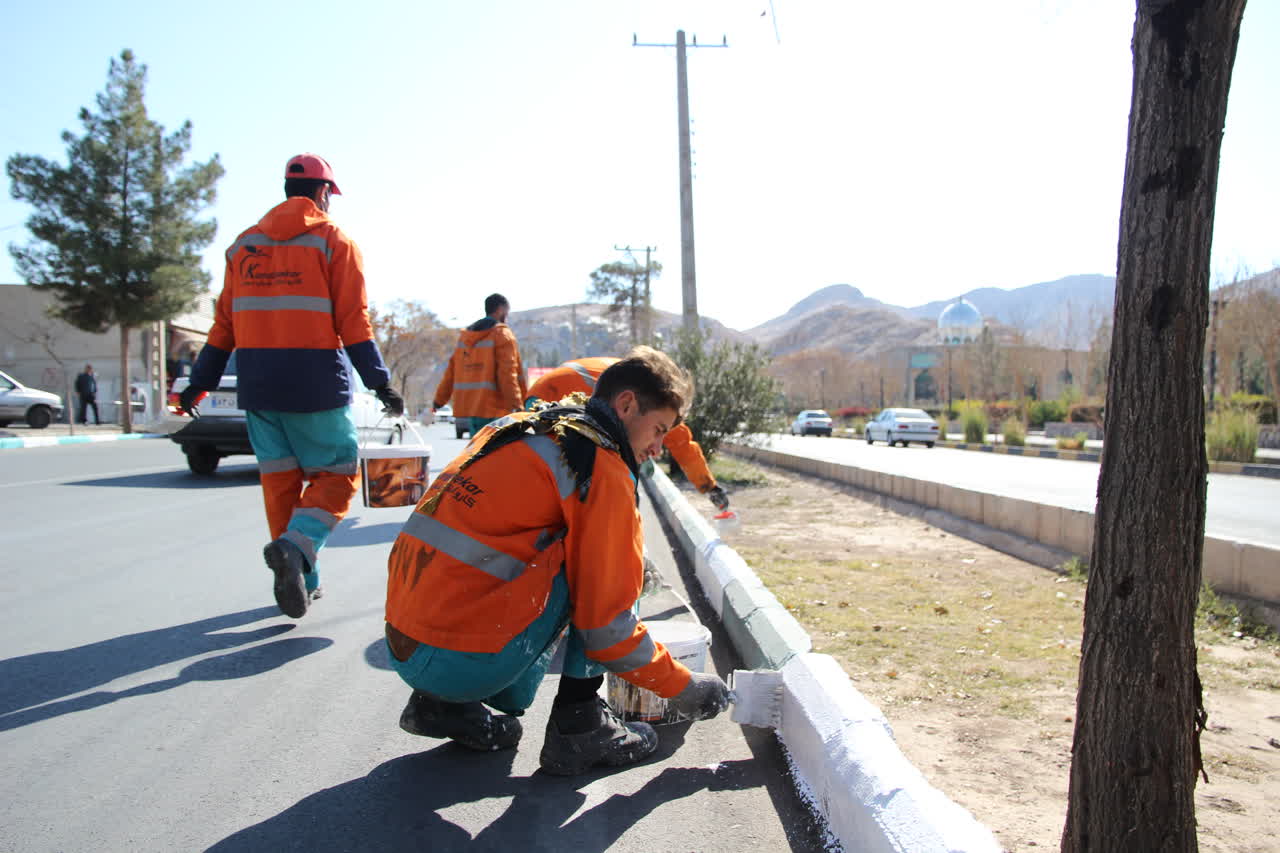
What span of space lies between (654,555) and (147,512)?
4.16 metres

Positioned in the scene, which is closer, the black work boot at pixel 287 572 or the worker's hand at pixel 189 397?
the black work boot at pixel 287 572

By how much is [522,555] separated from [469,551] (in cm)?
14

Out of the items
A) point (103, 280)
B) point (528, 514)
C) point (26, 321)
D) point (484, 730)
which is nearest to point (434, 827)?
point (484, 730)

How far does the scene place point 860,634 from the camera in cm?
438

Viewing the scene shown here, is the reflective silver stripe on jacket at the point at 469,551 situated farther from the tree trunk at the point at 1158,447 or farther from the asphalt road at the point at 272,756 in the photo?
the tree trunk at the point at 1158,447

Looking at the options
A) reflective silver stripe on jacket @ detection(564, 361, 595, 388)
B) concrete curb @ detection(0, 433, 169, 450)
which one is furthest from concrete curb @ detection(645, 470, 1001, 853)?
concrete curb @ detection(0, 433, 169, 450)

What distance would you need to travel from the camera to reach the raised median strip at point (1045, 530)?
15.4 ft

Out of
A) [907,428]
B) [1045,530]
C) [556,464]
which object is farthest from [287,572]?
[907,428]

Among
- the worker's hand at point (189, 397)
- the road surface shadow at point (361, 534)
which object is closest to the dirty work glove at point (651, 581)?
the road surface shadow at point (361, 534)

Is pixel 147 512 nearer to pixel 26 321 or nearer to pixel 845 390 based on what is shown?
pixel 26 321

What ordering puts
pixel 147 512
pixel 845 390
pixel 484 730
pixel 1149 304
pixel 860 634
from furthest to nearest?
pixel 845 390, pixel 147 512, pixel 860 634, pixel 484 730, pixel 1149 304

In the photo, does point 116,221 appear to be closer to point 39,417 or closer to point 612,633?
point 39,417

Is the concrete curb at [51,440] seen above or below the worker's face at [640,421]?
below

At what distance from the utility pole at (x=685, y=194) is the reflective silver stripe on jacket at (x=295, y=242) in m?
12.7
